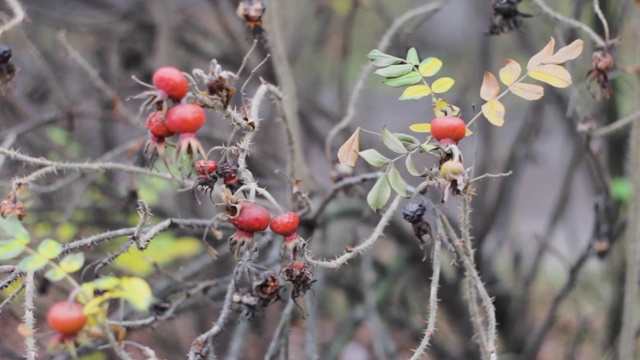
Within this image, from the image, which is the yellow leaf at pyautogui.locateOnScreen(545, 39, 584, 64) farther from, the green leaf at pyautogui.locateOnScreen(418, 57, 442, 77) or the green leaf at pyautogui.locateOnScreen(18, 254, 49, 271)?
the green leaf at pyautogui.locateOnScreen(18, 254, 49, 271)

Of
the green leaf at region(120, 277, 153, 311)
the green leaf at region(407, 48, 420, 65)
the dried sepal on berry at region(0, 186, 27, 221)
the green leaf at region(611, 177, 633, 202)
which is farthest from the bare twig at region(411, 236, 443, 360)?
the green leaf at region(611, 177, 633, 202)

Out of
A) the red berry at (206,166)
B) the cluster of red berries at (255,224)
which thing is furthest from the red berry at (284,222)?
the red berry at (206,166)

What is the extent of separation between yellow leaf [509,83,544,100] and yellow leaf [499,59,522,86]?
0.02 meters

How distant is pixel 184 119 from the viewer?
0.85 m

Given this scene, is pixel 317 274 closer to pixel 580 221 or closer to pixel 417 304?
pixel 417 304

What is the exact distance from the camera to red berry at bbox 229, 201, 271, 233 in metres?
0.94

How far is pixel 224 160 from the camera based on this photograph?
3.16 ft

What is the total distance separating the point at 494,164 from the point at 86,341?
2.18 meters

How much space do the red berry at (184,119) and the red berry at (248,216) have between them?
0.44 feet

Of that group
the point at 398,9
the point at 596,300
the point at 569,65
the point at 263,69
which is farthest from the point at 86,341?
the point at 398,9

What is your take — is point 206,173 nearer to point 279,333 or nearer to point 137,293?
point 137,293

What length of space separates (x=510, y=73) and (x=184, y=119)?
1.68ft

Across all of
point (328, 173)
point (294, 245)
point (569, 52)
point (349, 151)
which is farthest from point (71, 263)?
point (328, 173)

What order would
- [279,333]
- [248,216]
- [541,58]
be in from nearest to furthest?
[248,216], [541,58], [279,333]
